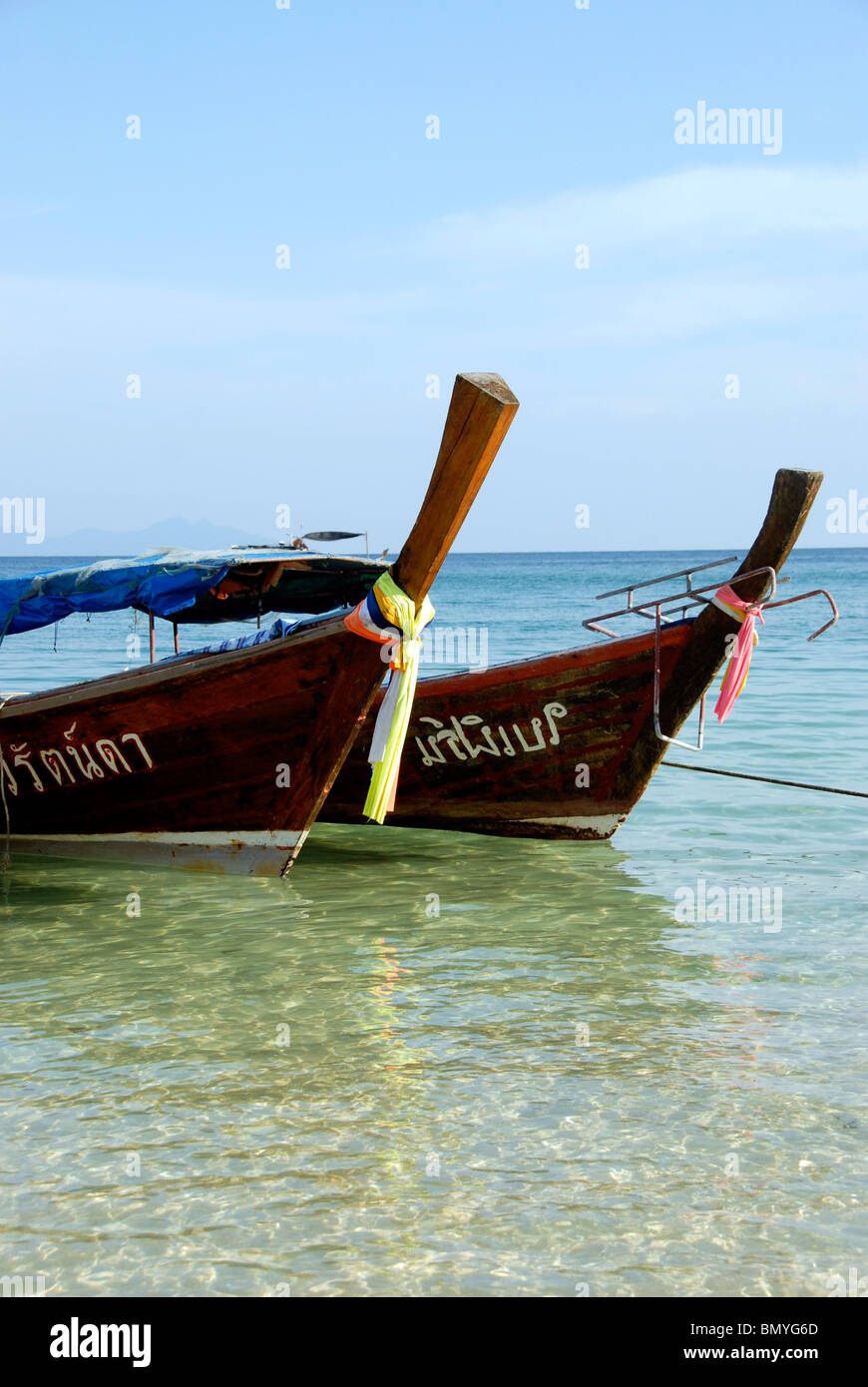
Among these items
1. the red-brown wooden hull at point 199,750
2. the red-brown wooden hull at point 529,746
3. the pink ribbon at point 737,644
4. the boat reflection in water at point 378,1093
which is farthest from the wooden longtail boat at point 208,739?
the pink ribbon at point 737,644

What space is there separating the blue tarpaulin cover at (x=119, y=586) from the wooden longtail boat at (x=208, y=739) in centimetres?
2

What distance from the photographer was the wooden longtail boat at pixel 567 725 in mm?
7473

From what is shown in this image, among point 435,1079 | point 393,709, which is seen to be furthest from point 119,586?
point 435,1079

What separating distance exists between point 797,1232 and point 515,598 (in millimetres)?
55253

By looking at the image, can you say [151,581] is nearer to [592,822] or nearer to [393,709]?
[393,709]

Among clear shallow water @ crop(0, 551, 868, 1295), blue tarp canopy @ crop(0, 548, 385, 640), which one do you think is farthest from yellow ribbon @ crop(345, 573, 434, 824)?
blue tarp canopy @ crop(0, 548, 385, 640)

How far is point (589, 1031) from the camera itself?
4855 millimetres

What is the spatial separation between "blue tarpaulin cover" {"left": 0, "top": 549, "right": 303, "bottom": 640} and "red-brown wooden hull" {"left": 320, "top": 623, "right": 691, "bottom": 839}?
140 centimetres

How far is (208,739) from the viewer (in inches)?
279

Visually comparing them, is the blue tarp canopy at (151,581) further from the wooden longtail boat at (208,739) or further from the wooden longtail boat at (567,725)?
the wooden longtail boat at (567,725)

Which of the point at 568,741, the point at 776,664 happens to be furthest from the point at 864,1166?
the point at 776,664

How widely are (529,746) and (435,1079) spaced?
3.84 meters

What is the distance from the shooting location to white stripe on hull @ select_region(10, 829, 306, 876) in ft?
23.9

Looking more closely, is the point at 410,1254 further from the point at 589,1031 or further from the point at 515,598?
the point at 515,598
